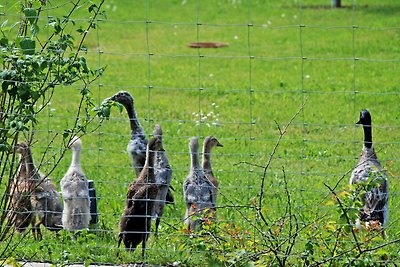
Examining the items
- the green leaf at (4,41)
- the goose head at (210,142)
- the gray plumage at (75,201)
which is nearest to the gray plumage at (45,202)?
the gray plumage at (75,201)

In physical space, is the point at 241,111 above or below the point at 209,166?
above

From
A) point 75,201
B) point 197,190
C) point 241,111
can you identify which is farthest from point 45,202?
point 241,111

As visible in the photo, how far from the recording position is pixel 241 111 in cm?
1421

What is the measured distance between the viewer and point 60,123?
13.4m

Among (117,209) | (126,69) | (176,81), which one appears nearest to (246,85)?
(176,81)

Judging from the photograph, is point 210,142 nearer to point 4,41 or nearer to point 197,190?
point 197,190

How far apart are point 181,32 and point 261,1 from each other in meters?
4.63

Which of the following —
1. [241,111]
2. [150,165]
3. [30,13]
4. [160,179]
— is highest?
[30,13]

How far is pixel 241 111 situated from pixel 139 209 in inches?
263

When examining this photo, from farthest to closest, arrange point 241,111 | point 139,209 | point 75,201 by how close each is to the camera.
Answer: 1. point 241,111
2. point 75,201
3. point 139,209

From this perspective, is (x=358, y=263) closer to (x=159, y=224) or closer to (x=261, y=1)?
(x=159, y=224)

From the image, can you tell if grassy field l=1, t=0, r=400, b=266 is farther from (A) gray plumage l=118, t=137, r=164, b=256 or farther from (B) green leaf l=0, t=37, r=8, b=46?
(B) green leaf l=0, t=37, r=8, b=46

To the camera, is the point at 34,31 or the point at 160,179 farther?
the point at 160,179

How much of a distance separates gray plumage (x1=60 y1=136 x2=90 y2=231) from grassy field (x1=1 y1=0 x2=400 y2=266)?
0.20 meters
